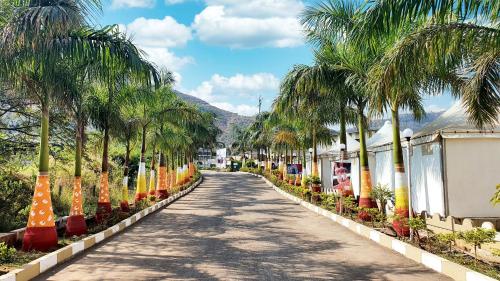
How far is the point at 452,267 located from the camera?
6914 millimetres

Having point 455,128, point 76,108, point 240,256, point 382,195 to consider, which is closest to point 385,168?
point 382,195

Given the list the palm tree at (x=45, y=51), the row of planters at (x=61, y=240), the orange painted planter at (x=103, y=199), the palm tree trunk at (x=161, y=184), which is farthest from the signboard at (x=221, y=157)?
the palm tree at (x=45, y=51)

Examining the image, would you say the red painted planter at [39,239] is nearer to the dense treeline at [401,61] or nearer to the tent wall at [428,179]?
the dense treeline at [401,61]

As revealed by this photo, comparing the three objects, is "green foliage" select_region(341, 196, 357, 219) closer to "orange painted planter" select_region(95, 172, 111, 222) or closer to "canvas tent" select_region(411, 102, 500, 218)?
"canvas tent" select_region(411, 102, 500, 218)

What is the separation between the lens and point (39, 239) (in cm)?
892

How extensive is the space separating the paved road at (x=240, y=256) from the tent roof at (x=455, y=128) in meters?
3.89

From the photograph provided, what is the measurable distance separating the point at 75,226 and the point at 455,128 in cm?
1049

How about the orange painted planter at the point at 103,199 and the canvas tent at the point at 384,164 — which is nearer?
the orange painted planter at the point at 103,199

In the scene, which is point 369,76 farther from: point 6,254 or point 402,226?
point 6,254

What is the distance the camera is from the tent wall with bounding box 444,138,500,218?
Answer: 1260 cm

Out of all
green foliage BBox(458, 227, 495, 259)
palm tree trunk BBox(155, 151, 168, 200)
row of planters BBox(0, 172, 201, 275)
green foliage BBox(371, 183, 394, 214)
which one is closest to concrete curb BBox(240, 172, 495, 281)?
green foliage BBox(458, 227, 495, 259)

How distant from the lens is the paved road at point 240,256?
7.09 meters

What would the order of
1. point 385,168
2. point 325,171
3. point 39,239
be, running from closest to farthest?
point 39,239 < point 385,168 < point 325,171

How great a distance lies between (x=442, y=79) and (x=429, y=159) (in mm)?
3914
